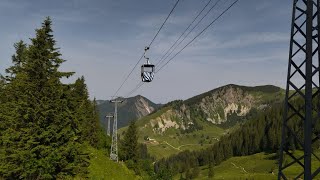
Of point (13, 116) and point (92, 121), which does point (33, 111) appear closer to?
point (13, 116)

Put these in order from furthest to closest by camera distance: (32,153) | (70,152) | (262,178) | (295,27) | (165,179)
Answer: (262,178) → (165,179) → (70,152) → (32,153) → (295,27)

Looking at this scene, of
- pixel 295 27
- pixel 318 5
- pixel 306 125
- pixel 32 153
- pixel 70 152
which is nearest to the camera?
pixel 306 125

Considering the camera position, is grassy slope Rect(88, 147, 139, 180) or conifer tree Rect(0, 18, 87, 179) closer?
conifer tree Rect(0, 18, 87, 179)

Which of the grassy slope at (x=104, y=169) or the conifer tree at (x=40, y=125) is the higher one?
the conifer tree at (x=40, y=125)

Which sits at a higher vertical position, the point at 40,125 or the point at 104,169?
the point at 40,125

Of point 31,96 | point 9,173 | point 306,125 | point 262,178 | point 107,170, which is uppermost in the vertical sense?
point 31,96

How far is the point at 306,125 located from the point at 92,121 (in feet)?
241

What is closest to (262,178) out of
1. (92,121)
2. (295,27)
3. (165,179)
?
(165,179)

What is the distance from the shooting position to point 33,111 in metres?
32.3

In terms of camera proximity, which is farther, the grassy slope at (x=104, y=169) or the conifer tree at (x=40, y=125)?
the grassy slope at (x=104, y=169)

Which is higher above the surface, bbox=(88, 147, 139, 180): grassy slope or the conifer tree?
the conifer tree

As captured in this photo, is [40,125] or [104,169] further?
[104,169]

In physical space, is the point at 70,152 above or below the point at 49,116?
below

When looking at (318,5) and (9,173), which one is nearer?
(318,5)
